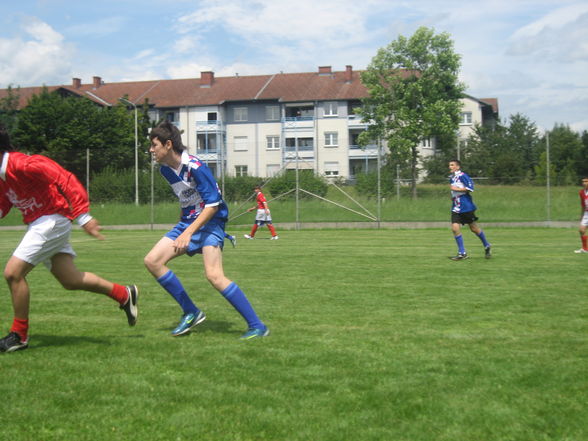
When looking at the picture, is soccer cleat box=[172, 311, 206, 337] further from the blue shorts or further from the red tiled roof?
the red tiled roof

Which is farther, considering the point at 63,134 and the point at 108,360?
the point at 63,134

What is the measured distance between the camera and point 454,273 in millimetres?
10680

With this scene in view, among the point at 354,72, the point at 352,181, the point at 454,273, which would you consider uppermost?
the point at 354,72

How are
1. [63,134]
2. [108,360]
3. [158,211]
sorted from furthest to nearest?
[63,134], [158,211], [108,360]

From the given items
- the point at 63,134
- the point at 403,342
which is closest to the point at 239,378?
the point at 403,342

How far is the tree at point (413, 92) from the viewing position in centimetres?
5356

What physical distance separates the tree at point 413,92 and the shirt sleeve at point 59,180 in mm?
48395

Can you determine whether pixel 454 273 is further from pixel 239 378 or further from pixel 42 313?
pixel 239 378

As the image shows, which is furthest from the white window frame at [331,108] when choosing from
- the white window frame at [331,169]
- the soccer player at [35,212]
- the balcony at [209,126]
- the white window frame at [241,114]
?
the soccer player at [35,212]

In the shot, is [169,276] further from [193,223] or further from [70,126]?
[70,126]

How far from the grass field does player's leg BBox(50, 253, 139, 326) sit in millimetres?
273

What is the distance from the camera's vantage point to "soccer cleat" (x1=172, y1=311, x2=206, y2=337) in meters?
5.93

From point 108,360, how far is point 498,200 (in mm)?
24177

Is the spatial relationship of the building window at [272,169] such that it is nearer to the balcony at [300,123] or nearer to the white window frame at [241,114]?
the balcony at [300,123]
